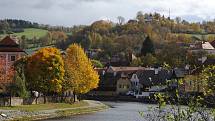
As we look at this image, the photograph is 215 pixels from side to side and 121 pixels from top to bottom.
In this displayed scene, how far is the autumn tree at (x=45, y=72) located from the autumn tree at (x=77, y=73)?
11.9 feet

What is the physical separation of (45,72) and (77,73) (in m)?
7.41

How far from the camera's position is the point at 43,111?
198 feet

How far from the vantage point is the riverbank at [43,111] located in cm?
5150

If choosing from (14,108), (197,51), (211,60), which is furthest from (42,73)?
(197,51)

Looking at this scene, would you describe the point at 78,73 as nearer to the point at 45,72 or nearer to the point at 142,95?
the point at 45,72

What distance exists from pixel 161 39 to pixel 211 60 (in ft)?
271

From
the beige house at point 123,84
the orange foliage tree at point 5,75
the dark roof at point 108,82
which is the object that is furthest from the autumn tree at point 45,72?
the beige house at point 123,84

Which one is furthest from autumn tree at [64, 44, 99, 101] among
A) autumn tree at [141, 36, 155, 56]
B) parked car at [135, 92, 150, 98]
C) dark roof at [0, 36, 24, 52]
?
autumn tree at [141, 36, 155, 56]

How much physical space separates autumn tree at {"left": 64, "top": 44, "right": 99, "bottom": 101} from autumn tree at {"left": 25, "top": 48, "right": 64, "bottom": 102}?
11.9 feet

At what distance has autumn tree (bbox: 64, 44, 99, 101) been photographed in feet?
249

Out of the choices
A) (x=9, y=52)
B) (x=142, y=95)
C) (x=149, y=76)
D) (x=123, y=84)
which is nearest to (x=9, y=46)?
(x=9, y=52)

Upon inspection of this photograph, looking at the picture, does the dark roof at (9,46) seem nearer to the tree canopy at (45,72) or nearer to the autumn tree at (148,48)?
the tree canopy at (45,72)

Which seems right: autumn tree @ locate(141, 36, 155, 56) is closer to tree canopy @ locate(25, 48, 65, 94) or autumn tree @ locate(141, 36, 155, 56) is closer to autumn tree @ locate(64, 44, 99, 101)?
autumn tree @ locate(64, 44, 99, 101)

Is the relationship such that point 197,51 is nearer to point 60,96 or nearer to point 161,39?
point 161,39
